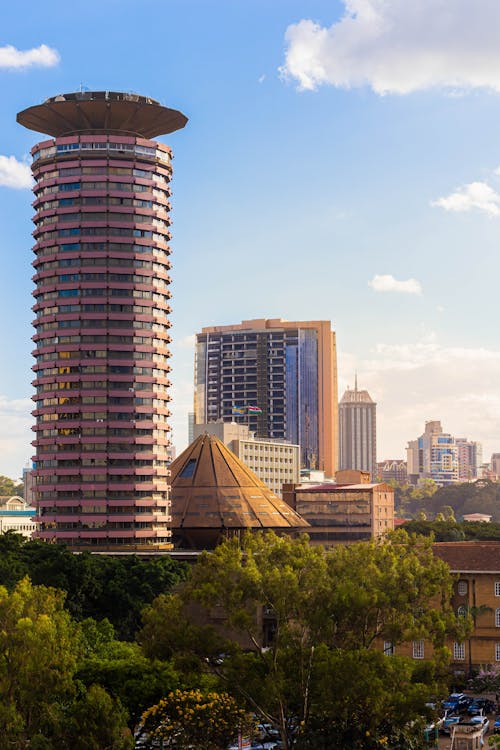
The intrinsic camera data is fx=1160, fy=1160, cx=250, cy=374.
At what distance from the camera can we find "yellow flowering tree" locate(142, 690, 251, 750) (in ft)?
243

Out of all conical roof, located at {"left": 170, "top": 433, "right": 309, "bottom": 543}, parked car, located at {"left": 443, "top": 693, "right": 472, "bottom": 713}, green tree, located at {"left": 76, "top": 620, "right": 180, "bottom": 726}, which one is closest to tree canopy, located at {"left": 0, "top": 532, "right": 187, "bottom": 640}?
conical roof, located at {"left": 170, "top": 433, "right": 309, "bottom": 543}

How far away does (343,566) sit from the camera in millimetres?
79750

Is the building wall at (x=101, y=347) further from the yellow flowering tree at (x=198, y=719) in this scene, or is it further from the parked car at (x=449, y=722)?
the yellow flowering tree at (x=198, y=719)

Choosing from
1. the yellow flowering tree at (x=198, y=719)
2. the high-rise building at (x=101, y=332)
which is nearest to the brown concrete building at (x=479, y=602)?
the yellow flowering tree at (x=198, y=719)

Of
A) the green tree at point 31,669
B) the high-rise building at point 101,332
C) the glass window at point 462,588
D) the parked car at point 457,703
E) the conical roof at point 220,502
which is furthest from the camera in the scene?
the conical roof at point 220,502

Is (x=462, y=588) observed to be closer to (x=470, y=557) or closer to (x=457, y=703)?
(x=470, y=557)

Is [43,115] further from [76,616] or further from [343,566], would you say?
[343,566]

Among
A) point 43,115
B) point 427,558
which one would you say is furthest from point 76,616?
point 43,115

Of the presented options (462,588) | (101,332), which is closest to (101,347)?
(101,332)

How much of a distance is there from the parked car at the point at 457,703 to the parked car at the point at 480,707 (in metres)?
0.53

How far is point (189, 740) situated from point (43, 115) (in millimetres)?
122886

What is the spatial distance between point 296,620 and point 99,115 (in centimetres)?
11758

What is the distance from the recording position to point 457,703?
101 m

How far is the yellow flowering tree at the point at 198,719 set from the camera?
243ft
